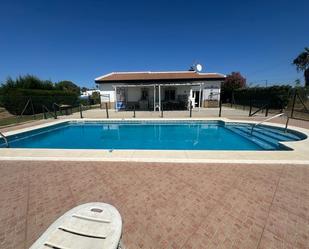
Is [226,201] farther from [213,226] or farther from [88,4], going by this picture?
[88,4]

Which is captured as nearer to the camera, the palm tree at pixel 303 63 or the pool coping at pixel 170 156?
the pool coping at pixel 170 156

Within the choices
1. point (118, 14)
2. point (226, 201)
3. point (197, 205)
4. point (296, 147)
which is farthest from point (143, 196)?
point (118, 14)

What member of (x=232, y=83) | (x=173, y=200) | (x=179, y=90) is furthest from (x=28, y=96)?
(x=232, y=83)

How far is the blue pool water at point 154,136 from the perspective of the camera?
8352 millimetres

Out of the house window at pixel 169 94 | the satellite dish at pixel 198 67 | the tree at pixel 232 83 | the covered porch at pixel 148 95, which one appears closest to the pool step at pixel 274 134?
the covered porch at pixel 148 95

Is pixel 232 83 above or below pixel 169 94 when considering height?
above

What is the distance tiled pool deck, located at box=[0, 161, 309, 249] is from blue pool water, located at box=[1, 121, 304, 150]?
353 cm

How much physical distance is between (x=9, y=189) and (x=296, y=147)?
8.57 m

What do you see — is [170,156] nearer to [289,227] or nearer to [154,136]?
[289,227]

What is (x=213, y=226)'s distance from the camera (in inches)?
100

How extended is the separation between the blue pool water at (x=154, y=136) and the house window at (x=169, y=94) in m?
9.68

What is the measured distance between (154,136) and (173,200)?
7.22 m

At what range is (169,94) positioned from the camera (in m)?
21.8

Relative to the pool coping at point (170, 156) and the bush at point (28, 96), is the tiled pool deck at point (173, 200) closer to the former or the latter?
the pool coping at point (170, 156)
